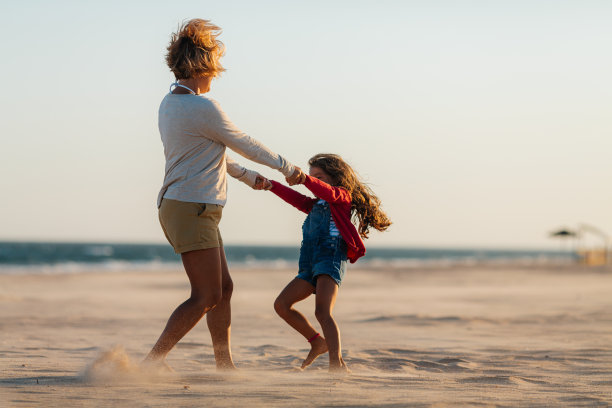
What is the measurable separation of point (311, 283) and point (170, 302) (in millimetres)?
8175

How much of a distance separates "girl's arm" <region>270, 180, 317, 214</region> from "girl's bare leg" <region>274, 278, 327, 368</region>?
1.88ft

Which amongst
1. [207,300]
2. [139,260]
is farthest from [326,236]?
[139,260]

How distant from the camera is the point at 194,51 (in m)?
4.59

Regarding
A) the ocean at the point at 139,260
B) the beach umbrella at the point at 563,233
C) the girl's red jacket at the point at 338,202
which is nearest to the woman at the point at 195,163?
the girl's red jacket at the point at 338,202

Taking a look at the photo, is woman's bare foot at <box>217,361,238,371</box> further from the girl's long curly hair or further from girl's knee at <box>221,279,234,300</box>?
the girl's long curly hair

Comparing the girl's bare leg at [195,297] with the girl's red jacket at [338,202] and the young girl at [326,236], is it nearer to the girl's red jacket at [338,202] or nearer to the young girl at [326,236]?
the young girl at [326,236]

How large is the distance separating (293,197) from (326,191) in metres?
0.49

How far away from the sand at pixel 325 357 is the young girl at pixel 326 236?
288 mm

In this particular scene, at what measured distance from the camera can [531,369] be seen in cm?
534

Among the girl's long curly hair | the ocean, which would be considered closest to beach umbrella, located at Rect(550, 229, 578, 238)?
the ocean

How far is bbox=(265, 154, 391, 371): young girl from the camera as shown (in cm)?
507

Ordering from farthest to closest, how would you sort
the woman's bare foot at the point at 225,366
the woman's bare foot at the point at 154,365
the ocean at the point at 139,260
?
the ocean at the point at 139,260, the woman's bare foot at the point at 225,366, the woman's bare foot at the point at 154,365

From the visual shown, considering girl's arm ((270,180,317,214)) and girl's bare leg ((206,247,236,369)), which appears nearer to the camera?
girl's bare leg ((206,247,236,369))

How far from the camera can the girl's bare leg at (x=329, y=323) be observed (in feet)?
16.5
